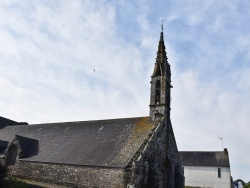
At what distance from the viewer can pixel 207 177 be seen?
45.9 metres

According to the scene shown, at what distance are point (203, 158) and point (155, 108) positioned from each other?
98.3ft

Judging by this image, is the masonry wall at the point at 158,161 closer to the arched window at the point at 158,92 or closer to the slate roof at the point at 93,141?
the slate roof at the point at 93,141

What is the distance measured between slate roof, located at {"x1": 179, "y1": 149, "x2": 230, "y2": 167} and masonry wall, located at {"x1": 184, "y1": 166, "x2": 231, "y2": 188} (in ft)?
2.40

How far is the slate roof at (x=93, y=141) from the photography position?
1977 centimetres

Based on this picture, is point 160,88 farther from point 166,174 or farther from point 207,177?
point 207,177

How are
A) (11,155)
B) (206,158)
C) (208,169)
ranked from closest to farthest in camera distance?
(11,155) → (208,169) → (206,158)

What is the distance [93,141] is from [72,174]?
371cm

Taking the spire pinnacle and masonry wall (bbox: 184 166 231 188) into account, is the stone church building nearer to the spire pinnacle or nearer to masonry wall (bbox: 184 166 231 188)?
the spire pinnacle

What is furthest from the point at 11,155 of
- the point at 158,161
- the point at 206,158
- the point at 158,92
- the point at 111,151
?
the point at 206,158

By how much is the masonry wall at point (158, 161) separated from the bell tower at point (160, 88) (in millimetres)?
1051

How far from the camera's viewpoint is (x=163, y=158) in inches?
843

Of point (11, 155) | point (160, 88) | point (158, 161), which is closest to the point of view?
point (158, 161)

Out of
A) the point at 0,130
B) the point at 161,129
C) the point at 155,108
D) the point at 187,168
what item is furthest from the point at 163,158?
the point at 187,168

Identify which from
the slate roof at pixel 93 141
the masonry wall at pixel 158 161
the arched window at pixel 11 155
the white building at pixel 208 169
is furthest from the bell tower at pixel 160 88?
the white building at pixel 208 169
